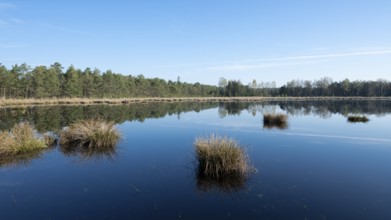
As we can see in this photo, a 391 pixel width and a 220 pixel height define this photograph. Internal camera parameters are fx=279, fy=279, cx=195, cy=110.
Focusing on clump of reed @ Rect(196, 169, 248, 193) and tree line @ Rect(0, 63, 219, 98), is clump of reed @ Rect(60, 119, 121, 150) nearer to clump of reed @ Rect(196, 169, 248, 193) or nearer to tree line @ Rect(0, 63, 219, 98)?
clump of reed @ Rect(196, 169, 248, 193)

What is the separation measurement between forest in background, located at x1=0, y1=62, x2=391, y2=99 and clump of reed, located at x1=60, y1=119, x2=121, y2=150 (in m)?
47.0

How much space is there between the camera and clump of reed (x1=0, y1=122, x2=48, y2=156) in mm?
10828

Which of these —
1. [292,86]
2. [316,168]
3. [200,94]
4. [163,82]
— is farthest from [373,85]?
[316,168]

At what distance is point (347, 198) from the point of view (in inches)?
265

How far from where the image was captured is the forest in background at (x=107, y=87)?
55219 millimetres

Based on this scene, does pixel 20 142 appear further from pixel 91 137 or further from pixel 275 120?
pixel 275 120

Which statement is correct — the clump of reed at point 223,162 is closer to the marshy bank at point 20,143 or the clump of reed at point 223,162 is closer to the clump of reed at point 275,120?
the marshy bank at point 20,143

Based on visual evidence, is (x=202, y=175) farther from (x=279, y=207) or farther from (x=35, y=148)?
(x=35, y=148)

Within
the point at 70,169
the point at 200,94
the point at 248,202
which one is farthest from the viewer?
the point at 200,94

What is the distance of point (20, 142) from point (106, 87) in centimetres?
6006

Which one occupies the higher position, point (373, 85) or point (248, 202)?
point (373, 85)

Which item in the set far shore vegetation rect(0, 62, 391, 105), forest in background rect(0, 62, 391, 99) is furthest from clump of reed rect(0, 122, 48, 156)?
forest in background rect(0, 62, 391, 99)

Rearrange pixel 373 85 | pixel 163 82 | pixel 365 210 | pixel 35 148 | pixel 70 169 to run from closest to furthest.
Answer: pixel 365 210 → pixel 70 169 → pixel 35 148 → pixel 163 82 → pixel 373 85

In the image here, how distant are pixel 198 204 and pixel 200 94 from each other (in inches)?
4059
